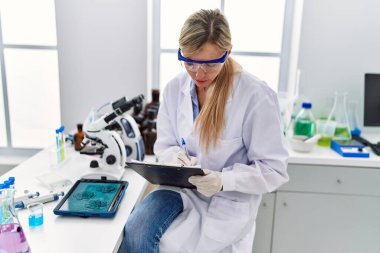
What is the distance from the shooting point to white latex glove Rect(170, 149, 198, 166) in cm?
138

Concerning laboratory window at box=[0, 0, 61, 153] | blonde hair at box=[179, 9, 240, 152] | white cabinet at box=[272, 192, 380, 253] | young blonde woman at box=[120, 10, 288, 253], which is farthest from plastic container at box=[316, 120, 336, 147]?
laboratory window at box=[0, 0, 61, 153]

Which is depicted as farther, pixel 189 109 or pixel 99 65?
pixel 99 65

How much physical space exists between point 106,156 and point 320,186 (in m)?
1.17

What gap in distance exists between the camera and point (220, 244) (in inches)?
49.9

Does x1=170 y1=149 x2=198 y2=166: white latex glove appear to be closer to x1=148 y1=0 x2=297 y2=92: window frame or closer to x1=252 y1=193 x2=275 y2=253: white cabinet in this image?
x1=252 y1=193 x2=275 y2=253: white cabinet

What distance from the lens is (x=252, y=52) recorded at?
2344 mm

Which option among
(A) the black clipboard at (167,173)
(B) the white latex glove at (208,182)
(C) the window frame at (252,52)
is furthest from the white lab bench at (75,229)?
(C) the window frame at (252,52)

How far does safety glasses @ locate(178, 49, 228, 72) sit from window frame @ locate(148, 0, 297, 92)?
1021 mm

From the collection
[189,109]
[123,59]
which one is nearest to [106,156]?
[189,109]

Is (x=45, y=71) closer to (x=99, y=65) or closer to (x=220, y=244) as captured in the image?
(x=99, y=65)

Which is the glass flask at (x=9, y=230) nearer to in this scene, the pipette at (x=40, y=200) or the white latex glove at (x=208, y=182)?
the pipette at (x=40, y=200)

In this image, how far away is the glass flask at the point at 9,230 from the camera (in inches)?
36.9

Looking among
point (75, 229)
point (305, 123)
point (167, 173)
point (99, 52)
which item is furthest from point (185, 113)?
point (99, 52)

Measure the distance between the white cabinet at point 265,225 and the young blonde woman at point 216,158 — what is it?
595 millimetres
